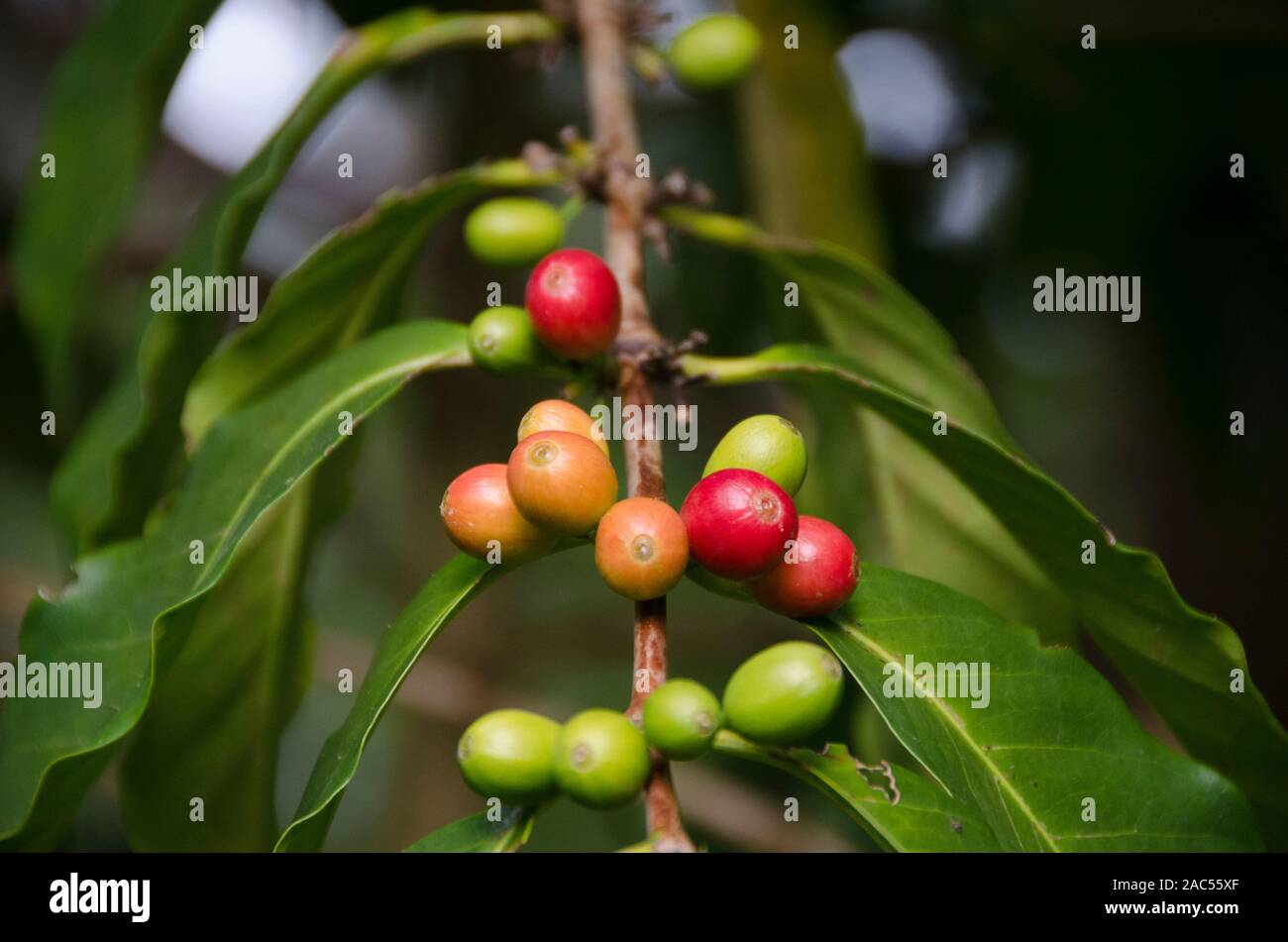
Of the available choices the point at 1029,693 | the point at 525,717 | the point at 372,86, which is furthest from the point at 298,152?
the point at 372,86

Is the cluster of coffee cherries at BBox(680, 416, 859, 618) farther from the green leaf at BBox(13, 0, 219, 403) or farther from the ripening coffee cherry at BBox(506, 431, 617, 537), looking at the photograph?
the green leaf at BBox(13, 0, 219, 403)

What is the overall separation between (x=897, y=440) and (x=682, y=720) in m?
0.79

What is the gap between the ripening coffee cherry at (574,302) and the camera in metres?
0.93

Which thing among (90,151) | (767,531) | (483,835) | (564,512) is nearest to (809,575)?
(767,531)

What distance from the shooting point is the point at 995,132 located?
233 centimetres

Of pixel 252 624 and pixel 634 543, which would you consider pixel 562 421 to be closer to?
pixel 634 543

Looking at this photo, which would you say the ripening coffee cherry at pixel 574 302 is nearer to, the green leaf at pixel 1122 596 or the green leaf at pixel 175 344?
the green leaf at pixel 1122 596

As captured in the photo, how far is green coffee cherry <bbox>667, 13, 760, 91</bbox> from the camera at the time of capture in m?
1.30

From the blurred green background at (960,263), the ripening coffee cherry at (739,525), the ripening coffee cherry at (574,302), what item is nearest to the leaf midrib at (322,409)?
the ripening coffee cherry at (574,302)

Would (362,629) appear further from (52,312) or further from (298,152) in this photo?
(298,152)

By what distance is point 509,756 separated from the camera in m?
0.74

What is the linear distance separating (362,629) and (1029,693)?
3.30 m
